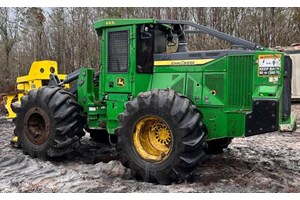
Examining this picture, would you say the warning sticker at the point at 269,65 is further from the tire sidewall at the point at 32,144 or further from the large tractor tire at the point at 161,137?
the tire sidewall at the point at 32,144

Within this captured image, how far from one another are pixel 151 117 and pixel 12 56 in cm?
1824

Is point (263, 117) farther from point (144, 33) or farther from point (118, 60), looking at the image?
point (118, 60)

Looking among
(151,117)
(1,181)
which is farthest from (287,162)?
(1,181)

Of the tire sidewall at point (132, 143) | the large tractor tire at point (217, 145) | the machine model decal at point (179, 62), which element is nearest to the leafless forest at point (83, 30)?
the large tractor tire at point (217, 145)

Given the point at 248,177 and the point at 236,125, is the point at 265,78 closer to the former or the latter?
the point at 236,125

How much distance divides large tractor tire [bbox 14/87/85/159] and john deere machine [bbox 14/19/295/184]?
2 centimetres

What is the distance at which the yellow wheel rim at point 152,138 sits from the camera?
5.01m

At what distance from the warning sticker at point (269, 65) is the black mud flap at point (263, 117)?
428mm

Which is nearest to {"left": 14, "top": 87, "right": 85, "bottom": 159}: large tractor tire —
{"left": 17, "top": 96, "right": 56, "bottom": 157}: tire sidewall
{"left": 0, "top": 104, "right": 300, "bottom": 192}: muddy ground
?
{"left": 17, "top": 96, "right": 56, "bottom": 157}: tire sidewall

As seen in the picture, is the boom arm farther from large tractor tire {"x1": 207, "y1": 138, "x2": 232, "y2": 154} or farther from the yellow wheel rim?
large tractor tire {"x1": 207, "y1": 138, "x2": 232, "y2": 154}

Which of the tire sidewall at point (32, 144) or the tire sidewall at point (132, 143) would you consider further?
the tire sidewall at point (32, 144)

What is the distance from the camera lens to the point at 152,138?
521 cm

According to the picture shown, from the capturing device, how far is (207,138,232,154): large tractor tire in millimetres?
6465

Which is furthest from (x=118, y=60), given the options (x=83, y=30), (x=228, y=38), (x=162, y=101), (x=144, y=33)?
(x=83, y=30)
